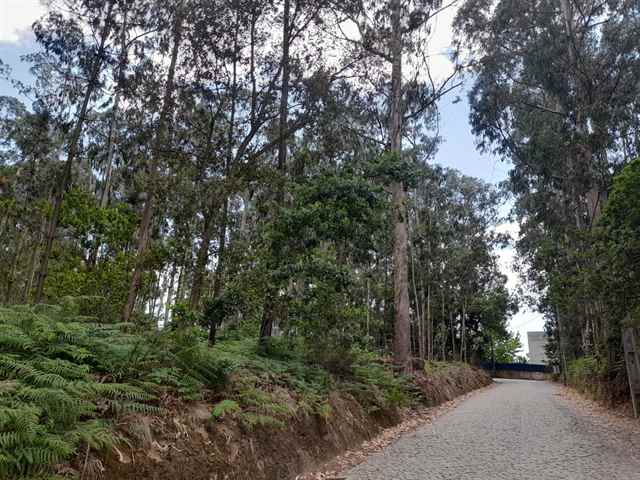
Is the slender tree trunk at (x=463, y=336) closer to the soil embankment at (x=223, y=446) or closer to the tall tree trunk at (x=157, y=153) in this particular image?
the tall tree trunk at (x=157, y=153)

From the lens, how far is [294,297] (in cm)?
781

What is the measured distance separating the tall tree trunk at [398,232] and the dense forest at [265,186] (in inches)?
2.4

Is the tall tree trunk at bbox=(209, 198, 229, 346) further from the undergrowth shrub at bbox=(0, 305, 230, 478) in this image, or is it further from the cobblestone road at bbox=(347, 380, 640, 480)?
the cobblestone road at bbox=(347, 380, 640, 480)

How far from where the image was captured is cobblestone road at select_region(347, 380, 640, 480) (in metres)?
4.79

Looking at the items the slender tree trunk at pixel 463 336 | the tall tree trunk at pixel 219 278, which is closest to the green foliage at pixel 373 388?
the tall tree trunk at pixel 219 278

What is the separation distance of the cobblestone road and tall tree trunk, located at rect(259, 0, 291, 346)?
117 inches

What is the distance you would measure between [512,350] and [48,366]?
56928mm

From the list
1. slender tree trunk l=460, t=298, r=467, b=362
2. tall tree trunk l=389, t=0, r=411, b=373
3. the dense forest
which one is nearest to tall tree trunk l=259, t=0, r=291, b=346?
the dense forest

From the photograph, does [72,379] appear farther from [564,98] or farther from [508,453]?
[564,98]

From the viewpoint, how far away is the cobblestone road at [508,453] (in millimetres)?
4789

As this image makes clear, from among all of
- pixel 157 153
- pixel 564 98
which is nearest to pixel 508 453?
pixel 157 153

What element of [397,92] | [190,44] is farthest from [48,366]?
[397,92]

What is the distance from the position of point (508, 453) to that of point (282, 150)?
7211 millimetres

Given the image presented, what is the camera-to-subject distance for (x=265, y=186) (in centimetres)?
937
